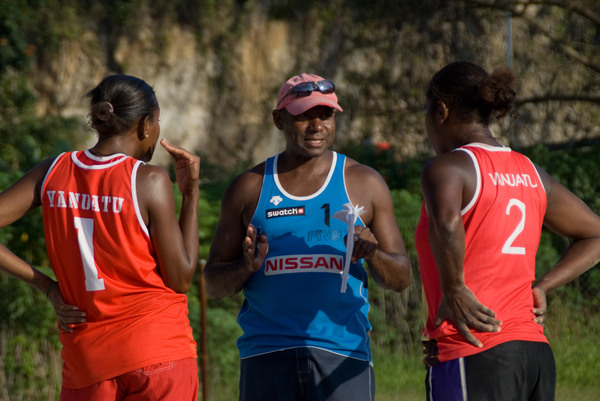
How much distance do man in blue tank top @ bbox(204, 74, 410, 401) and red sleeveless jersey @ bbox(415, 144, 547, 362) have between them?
1.16 feet

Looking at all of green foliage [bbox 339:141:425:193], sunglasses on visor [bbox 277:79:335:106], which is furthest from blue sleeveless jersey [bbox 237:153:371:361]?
green foliage [bbox 339:141:425:193]

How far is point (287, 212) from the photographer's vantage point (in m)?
3.10

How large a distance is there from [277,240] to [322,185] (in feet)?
0.92

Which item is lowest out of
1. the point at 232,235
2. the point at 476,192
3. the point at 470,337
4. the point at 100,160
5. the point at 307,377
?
the point at 307,377

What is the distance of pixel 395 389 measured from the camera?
23.4 feet

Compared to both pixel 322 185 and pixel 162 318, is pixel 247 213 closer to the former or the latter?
pixel 322 185

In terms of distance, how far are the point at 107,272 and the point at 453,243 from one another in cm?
122

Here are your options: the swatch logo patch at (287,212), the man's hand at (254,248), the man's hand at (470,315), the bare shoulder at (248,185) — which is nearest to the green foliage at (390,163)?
the bare shoulder at (248,185)

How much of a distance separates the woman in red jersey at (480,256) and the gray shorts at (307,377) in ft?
1.05

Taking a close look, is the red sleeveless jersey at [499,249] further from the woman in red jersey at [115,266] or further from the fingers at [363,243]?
the woman in red jersey at [115,266]

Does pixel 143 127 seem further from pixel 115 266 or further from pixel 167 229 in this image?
pixel 115 266

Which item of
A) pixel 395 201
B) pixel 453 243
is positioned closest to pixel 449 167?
pixel 453 243

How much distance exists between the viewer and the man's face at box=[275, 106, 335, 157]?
322 centimetres

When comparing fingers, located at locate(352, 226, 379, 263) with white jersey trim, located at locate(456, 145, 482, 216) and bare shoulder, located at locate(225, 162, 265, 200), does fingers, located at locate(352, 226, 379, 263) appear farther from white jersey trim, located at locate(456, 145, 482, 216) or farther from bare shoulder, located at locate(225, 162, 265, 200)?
bare shoulder, located at locate(225, 162, 265, 200)
